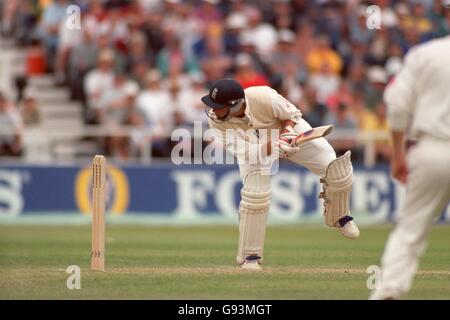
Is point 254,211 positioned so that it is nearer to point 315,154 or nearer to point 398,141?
point 315,154

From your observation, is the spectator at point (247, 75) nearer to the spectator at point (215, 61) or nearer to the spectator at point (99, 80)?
the spectator at point (215, 61)

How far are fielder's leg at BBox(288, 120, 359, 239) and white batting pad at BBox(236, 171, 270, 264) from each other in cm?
64

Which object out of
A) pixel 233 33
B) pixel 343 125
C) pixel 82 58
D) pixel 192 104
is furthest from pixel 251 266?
pixel 233 33

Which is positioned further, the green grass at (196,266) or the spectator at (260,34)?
the spectator at (260,34)

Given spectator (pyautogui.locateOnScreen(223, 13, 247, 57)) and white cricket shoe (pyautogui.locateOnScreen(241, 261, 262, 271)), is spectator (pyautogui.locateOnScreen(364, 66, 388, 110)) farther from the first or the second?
white cricket shoe (pyautogui.locateOnScreen(241, 261, 262, 271))

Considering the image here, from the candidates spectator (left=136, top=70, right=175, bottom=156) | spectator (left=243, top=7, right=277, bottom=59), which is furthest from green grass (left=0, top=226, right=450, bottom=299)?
spectator (left=243, top=7, right=277, bottom=59)

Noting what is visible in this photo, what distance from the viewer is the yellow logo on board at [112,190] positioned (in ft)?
63.8

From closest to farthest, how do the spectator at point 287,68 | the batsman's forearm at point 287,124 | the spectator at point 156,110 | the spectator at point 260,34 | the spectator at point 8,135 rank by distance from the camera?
the batsman's forearm at point 287,124 → the spectator at point 8,135 → the spectator at point 156,110 → the spectator at point 287,68 → the spectator at point 260,34

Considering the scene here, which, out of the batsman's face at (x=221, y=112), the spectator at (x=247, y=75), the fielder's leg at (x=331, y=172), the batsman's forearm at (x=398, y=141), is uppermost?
the batsman's forearm at (x=398, y=141)

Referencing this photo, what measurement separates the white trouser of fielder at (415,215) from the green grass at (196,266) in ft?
4.51

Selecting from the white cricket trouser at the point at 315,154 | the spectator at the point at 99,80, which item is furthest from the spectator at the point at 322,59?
the white cricket trouser at the point at 315,154

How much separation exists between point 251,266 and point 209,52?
34.0 ft

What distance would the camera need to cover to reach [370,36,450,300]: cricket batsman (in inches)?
311
